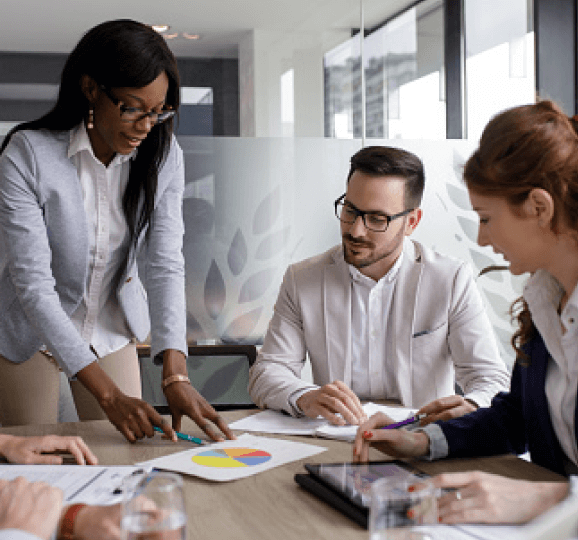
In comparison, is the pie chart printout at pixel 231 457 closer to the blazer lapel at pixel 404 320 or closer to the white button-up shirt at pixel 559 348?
the white button-up shirt at pixel 559 348

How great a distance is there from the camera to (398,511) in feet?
2.76

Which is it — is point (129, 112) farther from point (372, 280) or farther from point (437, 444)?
point (437, 444)

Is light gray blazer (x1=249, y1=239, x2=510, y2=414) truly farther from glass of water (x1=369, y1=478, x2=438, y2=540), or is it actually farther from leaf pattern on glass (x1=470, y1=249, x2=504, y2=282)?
leaf pattern on glass (x1=470, y1=249, x2=504, y2=282)

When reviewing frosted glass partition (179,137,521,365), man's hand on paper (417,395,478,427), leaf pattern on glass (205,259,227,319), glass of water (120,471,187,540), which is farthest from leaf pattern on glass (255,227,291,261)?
glass of water (120,471,187,540)

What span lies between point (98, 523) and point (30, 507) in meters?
0.10

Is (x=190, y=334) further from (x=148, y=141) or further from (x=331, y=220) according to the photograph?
(x=148, y=141)

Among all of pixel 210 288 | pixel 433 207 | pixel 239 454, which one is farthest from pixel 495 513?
pixel 433 207

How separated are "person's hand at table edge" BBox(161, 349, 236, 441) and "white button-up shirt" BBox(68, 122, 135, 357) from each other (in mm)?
322

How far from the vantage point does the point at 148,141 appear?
2.14 m

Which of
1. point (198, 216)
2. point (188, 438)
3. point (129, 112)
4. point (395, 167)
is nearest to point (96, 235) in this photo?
point (129, 112)

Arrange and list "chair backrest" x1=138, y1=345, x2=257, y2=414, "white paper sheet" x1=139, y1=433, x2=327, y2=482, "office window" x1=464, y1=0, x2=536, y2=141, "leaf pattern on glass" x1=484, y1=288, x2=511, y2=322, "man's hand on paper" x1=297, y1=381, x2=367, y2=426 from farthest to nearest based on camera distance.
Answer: "leaf pattern on glass" x1=484, y1=288, x2=511, y2=322 < "office window" x1=464, y1=0, x2=536, y2=141 < "chair backrest" x1=138, y1=345, x2=257, y2=414 < "man's hand on paper" x1=297, y1=381, x2=367, y2=426 < "white paper sheet" x1=139, y1=433, x2=327, y2=482

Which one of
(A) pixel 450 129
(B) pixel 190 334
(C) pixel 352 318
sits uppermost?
(A) pixel 450 129

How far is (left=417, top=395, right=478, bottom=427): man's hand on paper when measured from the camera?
5.65ft

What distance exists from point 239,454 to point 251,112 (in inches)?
101
